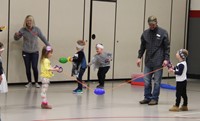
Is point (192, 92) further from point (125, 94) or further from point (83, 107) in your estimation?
point (83, 107)

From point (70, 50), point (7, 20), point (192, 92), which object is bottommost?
point (192, 92)

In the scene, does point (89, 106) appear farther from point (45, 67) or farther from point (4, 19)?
point (4, 19)

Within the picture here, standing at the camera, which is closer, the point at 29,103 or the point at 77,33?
the point at 29,103

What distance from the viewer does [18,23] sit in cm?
1348

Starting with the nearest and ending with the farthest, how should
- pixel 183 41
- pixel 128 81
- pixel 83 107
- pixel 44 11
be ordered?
pixel 83 107 → pixel 44 11 → pixel 128 81 → pixel 183 41

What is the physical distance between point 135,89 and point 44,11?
363 centimetres

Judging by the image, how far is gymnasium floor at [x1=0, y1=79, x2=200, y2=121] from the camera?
9109 mm

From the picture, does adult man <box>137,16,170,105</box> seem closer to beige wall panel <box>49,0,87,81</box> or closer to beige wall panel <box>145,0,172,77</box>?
beige wall panel <box>49,0,87,81</box>

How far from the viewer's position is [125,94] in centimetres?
1283

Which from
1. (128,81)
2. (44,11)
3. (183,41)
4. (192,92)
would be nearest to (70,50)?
(44,11)

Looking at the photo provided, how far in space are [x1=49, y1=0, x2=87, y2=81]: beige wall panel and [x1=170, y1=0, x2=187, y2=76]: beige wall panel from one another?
14.5ft

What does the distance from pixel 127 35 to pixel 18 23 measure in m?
4.41

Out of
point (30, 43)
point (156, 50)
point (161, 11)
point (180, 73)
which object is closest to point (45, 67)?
point (156, 50)

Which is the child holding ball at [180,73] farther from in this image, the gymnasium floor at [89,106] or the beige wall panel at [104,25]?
the beige wall panel at [104,25]
